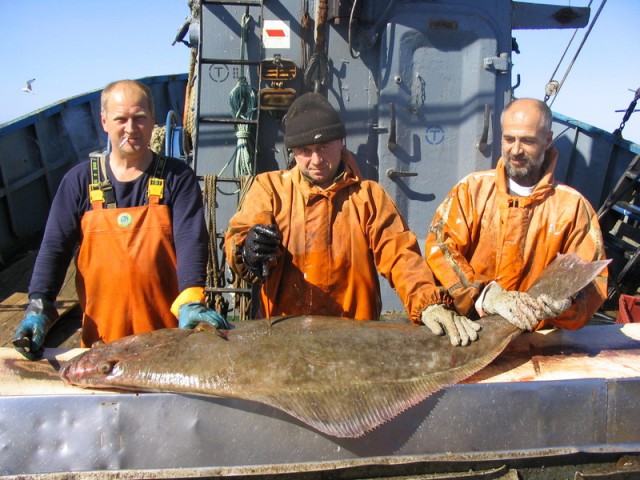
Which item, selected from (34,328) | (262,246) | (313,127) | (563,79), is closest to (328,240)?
(262,246)

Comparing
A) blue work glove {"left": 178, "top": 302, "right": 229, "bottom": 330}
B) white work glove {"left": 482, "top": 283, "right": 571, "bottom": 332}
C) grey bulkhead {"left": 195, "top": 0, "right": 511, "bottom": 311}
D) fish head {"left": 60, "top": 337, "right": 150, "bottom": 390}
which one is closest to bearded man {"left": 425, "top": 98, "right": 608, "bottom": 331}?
white work glove {"left": 482, "top": 283, "right": 571, "bottom": 332}

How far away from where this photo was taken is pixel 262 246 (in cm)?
273

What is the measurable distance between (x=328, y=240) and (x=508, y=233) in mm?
992

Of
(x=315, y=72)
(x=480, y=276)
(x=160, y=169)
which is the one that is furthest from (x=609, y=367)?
(x=315, y=72)

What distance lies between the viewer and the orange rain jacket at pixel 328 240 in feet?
9.97

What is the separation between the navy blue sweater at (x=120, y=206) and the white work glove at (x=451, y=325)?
113 centimetres

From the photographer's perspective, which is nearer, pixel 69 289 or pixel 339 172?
pixel 339 172

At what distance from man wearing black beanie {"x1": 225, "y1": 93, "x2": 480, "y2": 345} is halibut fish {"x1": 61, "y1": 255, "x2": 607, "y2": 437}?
422 millimetres

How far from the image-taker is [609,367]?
104 inches

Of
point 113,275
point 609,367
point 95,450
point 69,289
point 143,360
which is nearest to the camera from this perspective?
point 95,450

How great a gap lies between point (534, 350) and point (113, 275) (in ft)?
7.17

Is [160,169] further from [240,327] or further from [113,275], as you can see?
[240,327]

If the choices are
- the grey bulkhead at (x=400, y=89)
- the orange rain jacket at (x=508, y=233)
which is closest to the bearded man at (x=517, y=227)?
the orange rain jacket at (x=508, y=233)

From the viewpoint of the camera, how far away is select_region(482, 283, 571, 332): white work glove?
2539 mm
